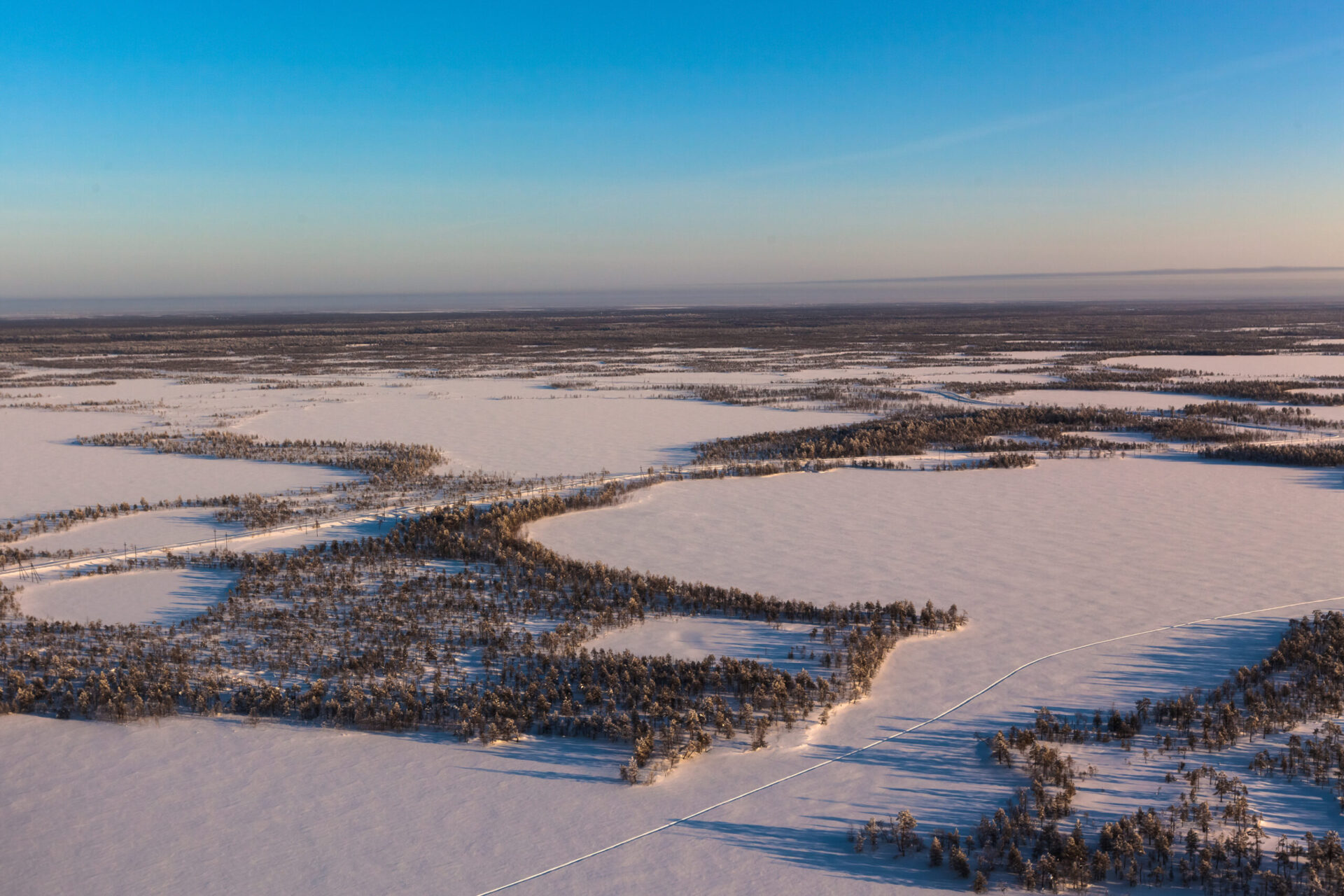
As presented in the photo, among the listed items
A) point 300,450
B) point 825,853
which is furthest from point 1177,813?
point 300,450

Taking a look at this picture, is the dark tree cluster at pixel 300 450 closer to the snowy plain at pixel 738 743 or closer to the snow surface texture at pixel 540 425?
the snow surface texture at pixel 540 425

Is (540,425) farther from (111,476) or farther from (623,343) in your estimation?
(623,343)

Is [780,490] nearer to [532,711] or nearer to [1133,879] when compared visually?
[532,711]

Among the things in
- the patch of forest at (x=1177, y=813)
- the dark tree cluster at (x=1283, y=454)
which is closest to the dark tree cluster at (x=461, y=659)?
the patch of forest at (x=1177, y=813)

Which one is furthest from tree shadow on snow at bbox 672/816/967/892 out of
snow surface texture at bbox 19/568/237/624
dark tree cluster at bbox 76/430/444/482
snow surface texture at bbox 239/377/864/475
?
dark tree cluster at bbox 76/430/444/482

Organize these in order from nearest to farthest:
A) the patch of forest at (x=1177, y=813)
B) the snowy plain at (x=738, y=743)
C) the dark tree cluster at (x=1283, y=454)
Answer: the patch of forest at (x=1177, y=813), the snowy plain at (x=738, y=743), the dark tree cluster at (x=1283, y=454)

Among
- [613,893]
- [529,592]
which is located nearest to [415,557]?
[529,592]

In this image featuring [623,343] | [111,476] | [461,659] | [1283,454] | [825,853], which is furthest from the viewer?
[623,343]
